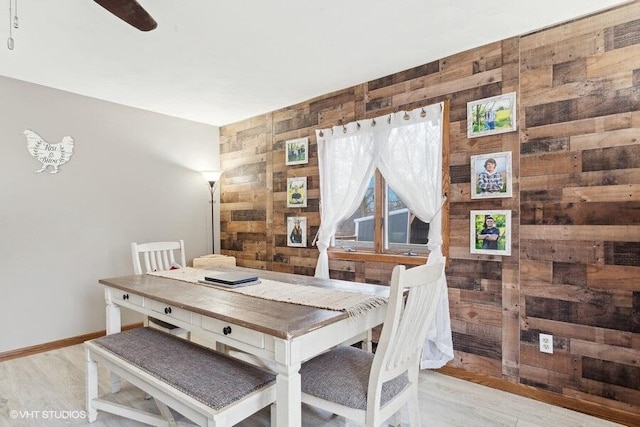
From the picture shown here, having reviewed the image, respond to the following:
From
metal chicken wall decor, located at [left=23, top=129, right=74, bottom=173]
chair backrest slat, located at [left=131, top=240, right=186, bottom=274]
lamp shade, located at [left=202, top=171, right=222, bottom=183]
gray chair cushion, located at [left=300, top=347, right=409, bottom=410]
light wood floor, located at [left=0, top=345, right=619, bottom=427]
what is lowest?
light wood floor, located at [left=0, top=345, right=619, bottom=427]

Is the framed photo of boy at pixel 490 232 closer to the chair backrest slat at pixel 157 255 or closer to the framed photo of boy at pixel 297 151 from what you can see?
Answer: the framed photo of boy at pixel 297 151

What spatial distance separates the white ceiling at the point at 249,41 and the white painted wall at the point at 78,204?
0.32 metres

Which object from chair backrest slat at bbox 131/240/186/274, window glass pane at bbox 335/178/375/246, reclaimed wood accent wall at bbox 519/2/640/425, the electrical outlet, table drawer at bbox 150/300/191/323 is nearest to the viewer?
table drawer at bbox 150/300/191/323

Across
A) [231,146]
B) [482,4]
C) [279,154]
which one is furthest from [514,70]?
[231,146]

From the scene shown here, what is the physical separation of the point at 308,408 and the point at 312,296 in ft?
2.87

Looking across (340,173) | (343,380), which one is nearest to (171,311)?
(343,380)

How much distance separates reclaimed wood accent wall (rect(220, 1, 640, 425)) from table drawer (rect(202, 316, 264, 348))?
1.73 metres

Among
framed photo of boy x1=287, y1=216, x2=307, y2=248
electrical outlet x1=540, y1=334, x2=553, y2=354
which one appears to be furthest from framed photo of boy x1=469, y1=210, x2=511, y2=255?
framed photo of boy x1=287, y1=216, x2=307, y2=248

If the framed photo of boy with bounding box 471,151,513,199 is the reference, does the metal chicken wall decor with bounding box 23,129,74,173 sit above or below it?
above

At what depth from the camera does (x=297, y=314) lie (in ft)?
5.07

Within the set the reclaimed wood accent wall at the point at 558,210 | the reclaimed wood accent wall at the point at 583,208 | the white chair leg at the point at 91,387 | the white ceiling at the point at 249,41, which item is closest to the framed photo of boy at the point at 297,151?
the white ceiling at the point at 249,41

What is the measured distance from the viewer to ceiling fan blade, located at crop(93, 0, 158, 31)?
1.41 meters

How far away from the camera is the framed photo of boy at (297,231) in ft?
11.8

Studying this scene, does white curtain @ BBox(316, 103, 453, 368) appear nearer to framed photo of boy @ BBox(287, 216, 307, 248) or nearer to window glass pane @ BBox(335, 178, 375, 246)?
window glass pane @ BBox(335, 178, 375, 246)
